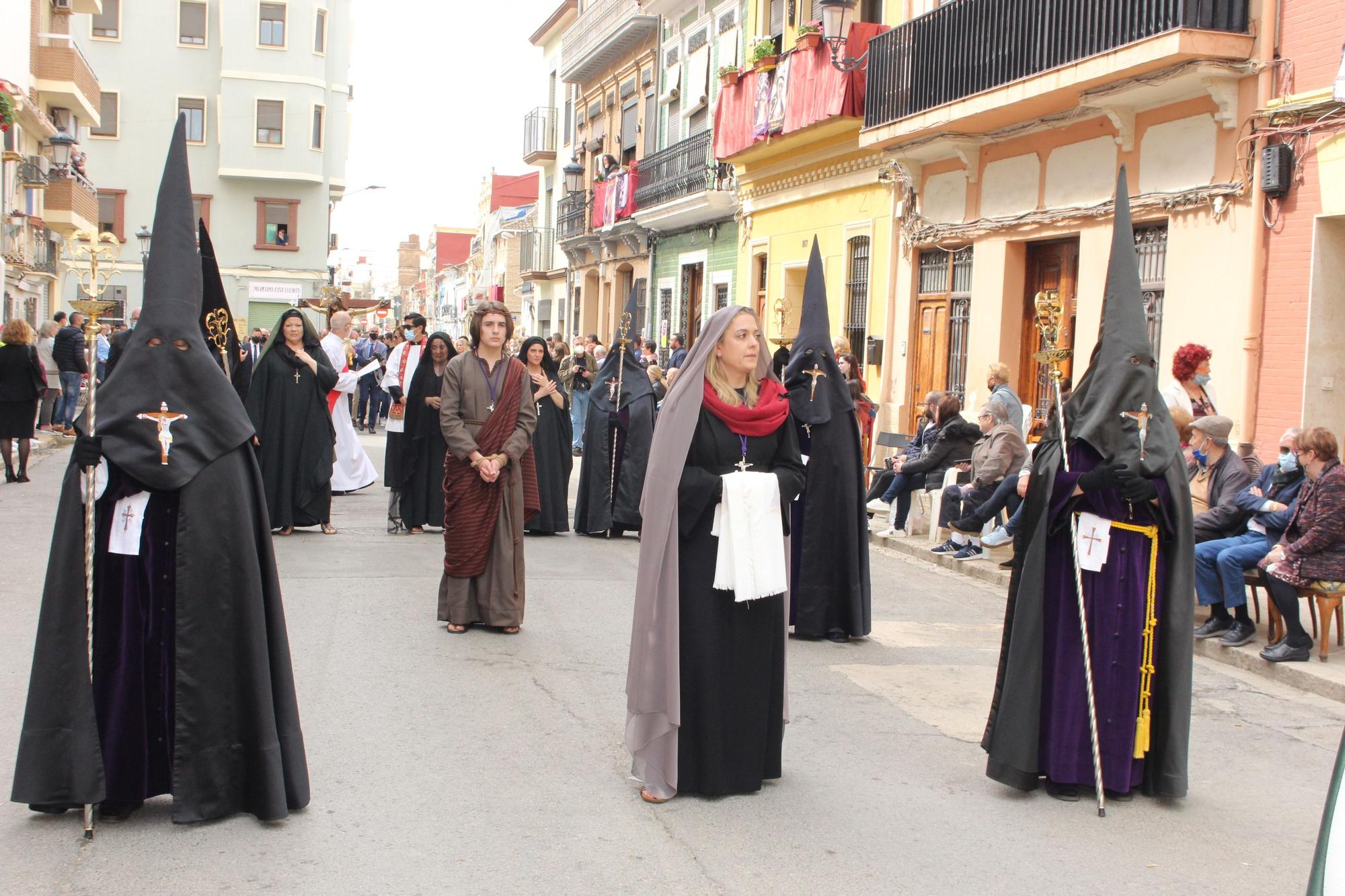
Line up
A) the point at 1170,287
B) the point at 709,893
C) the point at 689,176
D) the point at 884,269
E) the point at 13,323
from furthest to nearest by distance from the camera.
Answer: the point at 689,176 → the point at 884,269 → the point at 13,323 → the point at 1170,287 → the point at 709,893

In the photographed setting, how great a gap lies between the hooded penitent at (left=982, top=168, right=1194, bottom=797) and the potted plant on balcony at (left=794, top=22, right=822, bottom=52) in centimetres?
1539

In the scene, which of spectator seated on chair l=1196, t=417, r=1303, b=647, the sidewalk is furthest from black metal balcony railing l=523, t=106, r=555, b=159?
spectator seated on chair l=1196, t=417, r=1303, b=647

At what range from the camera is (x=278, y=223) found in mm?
51062

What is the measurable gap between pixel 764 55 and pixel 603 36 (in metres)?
12.7

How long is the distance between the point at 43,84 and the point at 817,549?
109 feet

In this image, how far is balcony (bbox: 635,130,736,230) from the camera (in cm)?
2681

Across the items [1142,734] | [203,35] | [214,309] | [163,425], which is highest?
[203,35]

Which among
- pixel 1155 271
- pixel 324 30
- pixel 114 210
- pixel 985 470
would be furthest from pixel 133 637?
pixel 324 30

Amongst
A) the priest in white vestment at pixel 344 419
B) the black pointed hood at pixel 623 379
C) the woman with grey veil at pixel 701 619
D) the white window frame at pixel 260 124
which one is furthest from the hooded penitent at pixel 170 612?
the white window frame at pixel 260 124

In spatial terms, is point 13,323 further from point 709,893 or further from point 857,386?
point 709,893

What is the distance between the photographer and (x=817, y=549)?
8.98 m

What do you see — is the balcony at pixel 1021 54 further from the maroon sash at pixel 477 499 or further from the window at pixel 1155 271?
the maroon sash at pixel 477 499

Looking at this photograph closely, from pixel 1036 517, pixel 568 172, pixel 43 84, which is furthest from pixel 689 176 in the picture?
pixel 1036 517

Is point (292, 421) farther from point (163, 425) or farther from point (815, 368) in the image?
point (163, 425)
